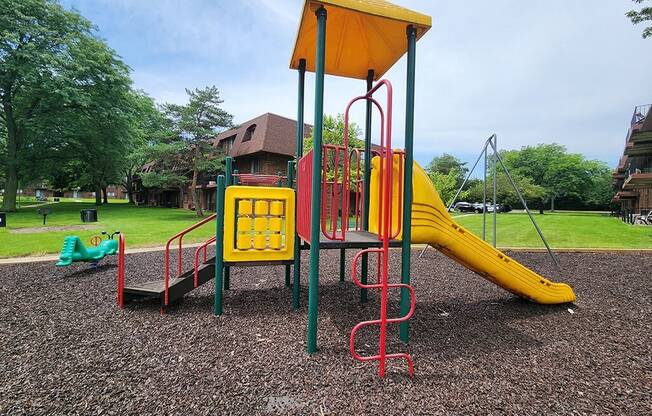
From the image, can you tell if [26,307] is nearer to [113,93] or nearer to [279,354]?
[279,354]

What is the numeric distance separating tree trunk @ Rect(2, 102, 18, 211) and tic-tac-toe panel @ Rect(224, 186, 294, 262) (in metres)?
28.3

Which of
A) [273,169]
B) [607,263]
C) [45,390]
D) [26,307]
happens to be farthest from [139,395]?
[273,169]

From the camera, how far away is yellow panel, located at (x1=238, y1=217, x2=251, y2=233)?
4207 millimetres

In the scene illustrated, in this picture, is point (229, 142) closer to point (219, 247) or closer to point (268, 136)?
point (268, 136)

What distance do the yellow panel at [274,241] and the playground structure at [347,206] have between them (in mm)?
13

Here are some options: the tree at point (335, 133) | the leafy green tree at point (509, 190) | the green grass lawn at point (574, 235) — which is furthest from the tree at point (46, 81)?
the leafy green tree at point (509, 190)

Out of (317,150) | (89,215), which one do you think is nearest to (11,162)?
(89,215)

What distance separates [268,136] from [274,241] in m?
23.9

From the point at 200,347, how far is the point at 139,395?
80 centimetres

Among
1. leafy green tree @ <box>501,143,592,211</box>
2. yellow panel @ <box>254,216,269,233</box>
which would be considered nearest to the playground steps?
yellow panel @ <box>254,216,269,233</box>

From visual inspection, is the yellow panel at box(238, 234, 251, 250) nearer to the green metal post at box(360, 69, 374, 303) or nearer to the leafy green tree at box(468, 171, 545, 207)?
the green metal post at box(360, 69, 374, 303)

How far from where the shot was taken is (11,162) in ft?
78.4

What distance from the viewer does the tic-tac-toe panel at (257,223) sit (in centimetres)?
418

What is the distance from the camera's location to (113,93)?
2497cm
